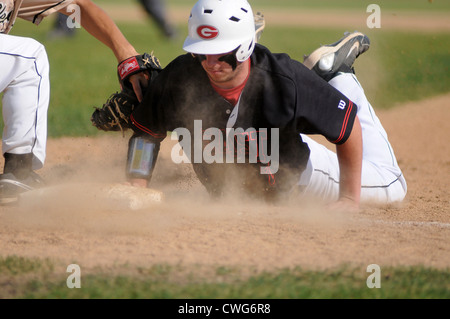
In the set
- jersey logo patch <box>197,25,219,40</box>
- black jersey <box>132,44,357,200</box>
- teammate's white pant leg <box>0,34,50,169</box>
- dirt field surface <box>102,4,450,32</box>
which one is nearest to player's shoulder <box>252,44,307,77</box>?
black jersey <box>132,44,357,200</box>

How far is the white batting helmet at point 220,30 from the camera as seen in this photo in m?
3.58

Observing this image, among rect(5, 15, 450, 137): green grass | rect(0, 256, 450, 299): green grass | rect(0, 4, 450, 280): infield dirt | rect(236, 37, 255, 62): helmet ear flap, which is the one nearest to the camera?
rect(0, 256, 450, 299): green grass

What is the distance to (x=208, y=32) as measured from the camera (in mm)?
3629

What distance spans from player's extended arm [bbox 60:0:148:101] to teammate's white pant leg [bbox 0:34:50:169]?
0.41 meters

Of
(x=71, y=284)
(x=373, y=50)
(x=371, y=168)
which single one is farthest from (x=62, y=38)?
(x=71, y=284)

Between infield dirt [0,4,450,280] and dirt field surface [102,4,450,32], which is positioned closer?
infield dirt [0,4,450,280]

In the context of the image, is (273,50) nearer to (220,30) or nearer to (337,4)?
(220,30)

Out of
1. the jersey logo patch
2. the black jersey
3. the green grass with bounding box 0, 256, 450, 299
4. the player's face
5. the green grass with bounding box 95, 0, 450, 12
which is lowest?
the green grass with bounding box 0, 256, 450, 299

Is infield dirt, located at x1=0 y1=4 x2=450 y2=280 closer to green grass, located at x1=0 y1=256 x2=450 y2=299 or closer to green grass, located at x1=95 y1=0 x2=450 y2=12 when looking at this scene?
green grass, located at x1=0 y1=256 x2=450 y2=299

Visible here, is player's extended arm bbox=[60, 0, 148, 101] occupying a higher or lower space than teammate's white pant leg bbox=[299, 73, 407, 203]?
higher

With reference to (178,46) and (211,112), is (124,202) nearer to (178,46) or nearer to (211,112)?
(211,112)

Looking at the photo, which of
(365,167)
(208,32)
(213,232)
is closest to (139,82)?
(208,32)

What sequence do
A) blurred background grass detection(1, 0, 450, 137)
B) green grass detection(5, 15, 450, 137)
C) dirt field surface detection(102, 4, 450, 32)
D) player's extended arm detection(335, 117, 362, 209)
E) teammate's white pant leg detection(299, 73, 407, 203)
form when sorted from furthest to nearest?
dirt field surface detection(102, 4, 450, 32) < blurred background grass detection(1, 0, 450, 137) < green grass detection(5, 15, 450, 137) < teammate's white pant leg detection(299, 73, 407, 203) < player's extended arm detection(335, 117, 362, 209)

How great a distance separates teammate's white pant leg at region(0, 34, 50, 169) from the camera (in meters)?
4.05
